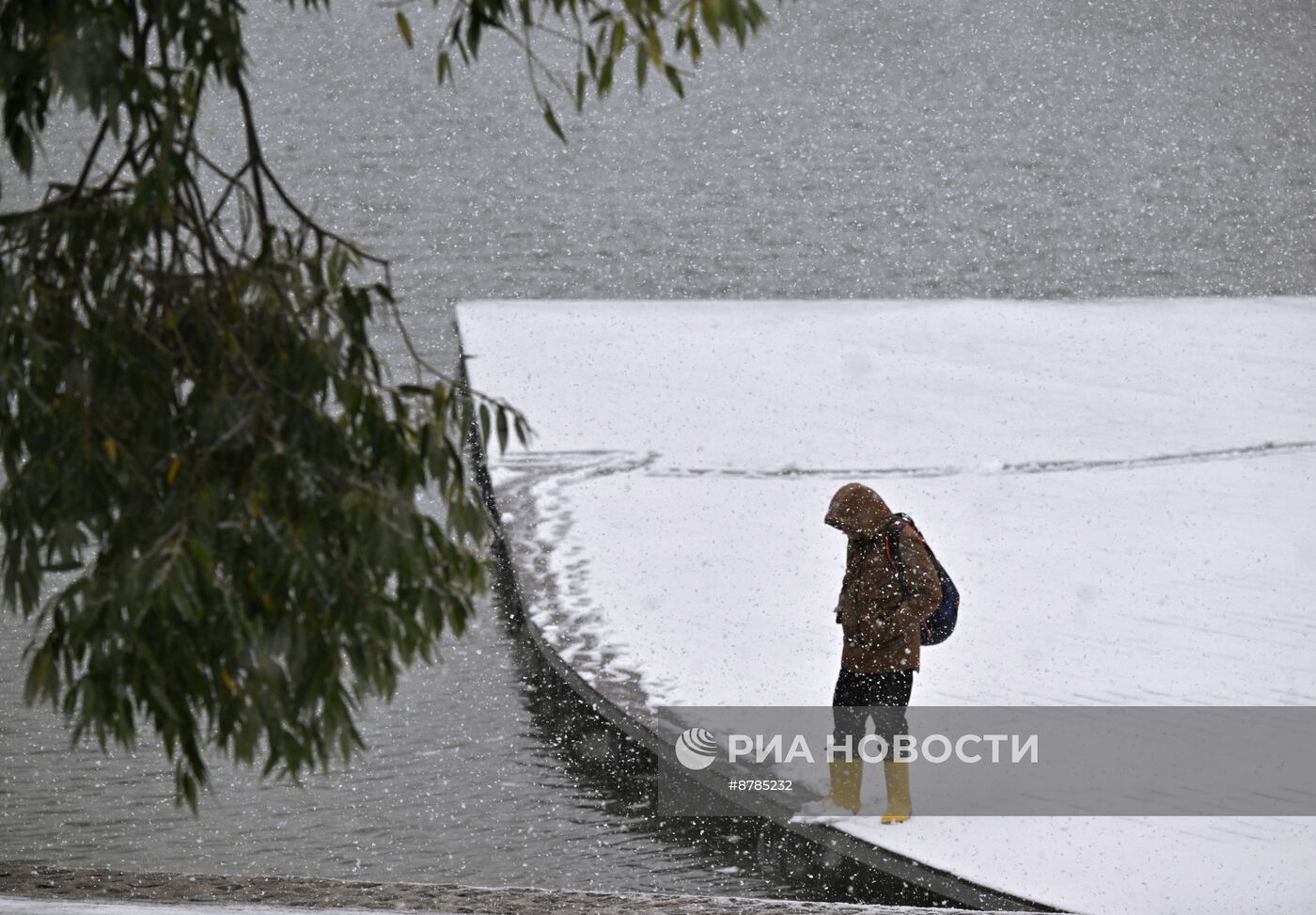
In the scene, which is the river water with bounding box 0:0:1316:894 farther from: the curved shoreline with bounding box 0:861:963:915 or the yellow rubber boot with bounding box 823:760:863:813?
the curved shoreline with bounding box 0:861:963:915

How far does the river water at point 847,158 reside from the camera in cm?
1698

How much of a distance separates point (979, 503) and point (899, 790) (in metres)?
4.30

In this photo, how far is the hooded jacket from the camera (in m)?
4.96

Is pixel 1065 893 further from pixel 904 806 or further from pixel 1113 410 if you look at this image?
pixel 1113 410

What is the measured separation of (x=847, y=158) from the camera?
1920cm

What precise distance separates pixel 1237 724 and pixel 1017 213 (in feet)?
41.6

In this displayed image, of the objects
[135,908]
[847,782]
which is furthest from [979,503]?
[135,908]

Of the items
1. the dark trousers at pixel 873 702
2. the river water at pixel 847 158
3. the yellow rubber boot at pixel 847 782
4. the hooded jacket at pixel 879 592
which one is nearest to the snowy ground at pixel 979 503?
the yellow rubber boot at pixel 847 782

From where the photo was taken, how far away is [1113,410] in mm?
11133

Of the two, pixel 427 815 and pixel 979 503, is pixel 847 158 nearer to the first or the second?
pixel 979 503

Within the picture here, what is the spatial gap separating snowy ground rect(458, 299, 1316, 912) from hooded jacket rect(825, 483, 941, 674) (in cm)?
56

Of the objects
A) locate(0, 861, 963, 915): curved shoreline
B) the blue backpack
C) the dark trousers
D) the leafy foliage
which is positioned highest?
the leafy foliage

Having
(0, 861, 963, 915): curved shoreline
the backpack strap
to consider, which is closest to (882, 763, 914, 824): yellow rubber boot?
the backpack strap

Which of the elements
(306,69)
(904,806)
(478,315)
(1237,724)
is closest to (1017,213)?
(478,315)
